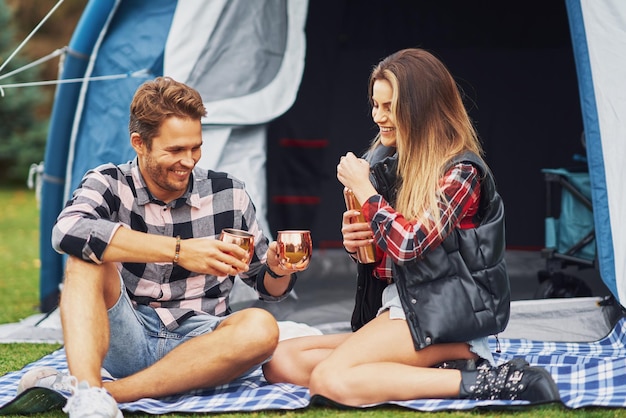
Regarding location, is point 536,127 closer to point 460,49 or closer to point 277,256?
point 460,49

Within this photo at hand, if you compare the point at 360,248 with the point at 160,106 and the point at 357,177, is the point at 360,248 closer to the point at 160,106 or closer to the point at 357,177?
the point at 357,177

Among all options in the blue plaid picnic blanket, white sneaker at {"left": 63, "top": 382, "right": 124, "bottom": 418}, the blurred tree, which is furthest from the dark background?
the blurred tree

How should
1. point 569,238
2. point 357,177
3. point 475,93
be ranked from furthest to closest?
point 475,93 < point 569,238 < point 357,177

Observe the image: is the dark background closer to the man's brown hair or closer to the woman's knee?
the man's brown hair

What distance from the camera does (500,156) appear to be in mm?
5449

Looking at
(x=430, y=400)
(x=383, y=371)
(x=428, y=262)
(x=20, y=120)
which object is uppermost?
(x=20, y=120)

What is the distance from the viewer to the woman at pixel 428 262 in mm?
2555

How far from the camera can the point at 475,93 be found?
543 centimetres

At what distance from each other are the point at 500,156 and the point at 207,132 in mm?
2100

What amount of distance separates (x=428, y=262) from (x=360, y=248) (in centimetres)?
23

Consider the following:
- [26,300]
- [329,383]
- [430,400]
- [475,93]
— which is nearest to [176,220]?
[329,383]

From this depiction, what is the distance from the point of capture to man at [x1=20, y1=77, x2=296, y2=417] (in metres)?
2.44

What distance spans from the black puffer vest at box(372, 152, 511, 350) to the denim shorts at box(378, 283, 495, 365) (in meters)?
0.05

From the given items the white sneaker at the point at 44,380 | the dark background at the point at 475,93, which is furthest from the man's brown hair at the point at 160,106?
the dark background at the point at 475,93
